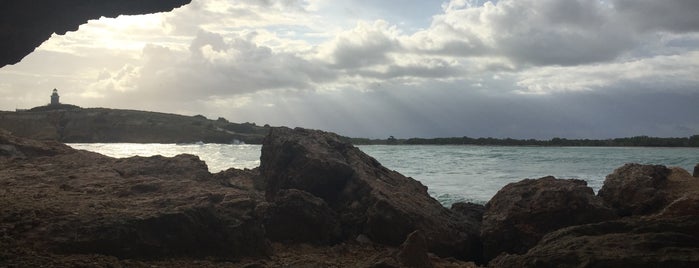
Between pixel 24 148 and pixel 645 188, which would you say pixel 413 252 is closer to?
pixel 645 188

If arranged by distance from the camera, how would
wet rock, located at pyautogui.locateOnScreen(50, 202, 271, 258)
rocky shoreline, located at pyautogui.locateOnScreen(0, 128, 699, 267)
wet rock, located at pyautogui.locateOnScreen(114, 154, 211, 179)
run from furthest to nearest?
wet rock, located at pyautogui.locateOnScreen(114, 154, 211, 179)
wet rock, located at pyautogui.locateOnScreen(50, 202, 271, 258)
rocky shoreline, located at pyautogui.locateOnScreen(0, 128, 699, 267)

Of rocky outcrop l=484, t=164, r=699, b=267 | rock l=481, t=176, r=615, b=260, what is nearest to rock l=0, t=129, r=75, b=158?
rock l=481, t=176, r=615, b=260

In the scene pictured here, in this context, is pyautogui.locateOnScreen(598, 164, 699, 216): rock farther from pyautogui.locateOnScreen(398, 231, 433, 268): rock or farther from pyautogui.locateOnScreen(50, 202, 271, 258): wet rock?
pyautogui.locateOnScreen(50, 202, 271, 258): wet rock

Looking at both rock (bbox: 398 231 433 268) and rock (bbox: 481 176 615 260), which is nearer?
rock (bbox: 398 231 433 268)

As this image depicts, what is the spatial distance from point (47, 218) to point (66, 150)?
6989mm

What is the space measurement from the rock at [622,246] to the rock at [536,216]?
9.77 feet

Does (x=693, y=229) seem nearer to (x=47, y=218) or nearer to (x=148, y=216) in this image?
(x=148, y=216)

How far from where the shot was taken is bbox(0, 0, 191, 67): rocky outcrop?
8.97 meters

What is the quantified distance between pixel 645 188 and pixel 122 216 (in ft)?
29.2

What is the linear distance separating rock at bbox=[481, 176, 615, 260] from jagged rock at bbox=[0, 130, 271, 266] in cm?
395

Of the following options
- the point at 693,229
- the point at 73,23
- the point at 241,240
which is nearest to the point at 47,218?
the point at 241,240

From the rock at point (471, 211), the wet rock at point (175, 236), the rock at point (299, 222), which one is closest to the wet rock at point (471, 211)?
the rock at point (471, 211)

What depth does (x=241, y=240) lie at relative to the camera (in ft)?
25.0

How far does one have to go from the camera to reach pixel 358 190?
10.3m
